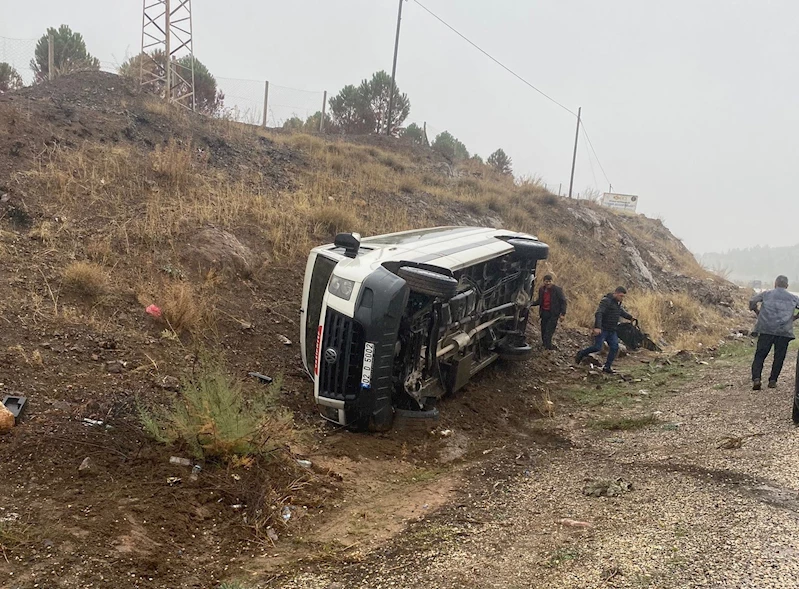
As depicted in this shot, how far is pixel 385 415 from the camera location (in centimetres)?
552

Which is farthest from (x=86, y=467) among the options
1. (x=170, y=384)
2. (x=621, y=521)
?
(x=621, y=521)

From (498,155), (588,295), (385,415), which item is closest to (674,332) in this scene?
(588,295)

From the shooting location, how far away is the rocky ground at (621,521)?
9.93 ft

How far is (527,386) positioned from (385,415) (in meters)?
3.41

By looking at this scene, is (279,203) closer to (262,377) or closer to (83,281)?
(83,281)

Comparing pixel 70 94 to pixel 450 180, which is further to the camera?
pixel 450 180

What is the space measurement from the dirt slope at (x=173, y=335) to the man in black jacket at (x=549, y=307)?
0.49 meters

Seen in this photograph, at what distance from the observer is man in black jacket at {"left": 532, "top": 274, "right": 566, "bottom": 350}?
975 centimetres

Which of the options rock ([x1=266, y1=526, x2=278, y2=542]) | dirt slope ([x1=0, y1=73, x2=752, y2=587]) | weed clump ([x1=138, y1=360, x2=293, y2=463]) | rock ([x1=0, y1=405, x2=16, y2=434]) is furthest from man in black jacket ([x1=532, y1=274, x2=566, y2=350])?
rock ([x1=0, y1=405, x2=16, y2=434])

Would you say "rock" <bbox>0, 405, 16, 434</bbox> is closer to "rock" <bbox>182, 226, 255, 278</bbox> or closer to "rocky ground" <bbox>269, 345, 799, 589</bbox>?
"rocky ground" <bbox>269, 345, 799, 589</bbox>

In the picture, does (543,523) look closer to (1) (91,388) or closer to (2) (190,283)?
(1) (91,388)

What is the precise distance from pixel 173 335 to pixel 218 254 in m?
2.09

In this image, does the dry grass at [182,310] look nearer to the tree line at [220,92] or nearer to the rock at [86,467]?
the rock at [86,467]

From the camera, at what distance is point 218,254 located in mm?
8227
